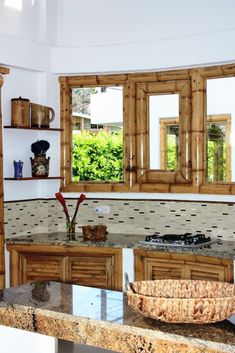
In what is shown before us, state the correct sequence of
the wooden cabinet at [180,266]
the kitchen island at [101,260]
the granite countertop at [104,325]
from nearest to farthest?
the granite countertop at [104,325] < the wooden cabinet at [180,266] < the kitchen island at [101,260]

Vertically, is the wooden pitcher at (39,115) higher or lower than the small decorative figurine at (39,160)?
higher

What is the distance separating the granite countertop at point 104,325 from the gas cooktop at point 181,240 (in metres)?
2.37

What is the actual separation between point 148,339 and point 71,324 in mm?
327

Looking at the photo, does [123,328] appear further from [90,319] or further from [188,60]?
[188,60]

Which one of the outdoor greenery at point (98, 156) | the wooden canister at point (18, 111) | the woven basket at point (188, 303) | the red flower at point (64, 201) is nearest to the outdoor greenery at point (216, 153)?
the outdoor greenery at point (98, 156)

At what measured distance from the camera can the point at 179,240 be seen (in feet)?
16.4

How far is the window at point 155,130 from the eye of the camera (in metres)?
5.37

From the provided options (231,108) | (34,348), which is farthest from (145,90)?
(34,348)

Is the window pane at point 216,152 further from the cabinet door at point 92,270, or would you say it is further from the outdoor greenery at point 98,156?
the cabinet door at point 92,270

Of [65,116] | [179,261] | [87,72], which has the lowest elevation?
[179,261]

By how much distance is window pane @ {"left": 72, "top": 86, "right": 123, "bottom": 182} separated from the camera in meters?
5.88

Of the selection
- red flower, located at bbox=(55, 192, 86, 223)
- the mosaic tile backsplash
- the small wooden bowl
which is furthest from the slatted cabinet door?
the mosaic tile backsplash

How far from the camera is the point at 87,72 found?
19.0ft

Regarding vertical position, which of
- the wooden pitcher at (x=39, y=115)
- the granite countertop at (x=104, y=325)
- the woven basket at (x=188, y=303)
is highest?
the wooden pitcher at (x=39, y=115)
